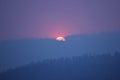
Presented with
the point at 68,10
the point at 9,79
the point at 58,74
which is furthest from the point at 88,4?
the point at 9,79

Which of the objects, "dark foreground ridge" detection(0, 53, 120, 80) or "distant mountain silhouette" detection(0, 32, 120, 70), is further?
"distant mountain silhouette" detection(0, 32, 120, 70)

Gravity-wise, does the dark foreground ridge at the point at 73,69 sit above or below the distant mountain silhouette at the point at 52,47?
below

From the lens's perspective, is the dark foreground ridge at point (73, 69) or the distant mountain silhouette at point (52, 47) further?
the distant mountain silhouette at point (52, 47)

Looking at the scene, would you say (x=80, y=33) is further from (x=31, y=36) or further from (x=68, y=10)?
(x=31, y=36)

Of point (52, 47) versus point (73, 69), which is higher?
point (52, 47)

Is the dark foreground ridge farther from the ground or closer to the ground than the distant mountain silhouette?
closer to the ground
